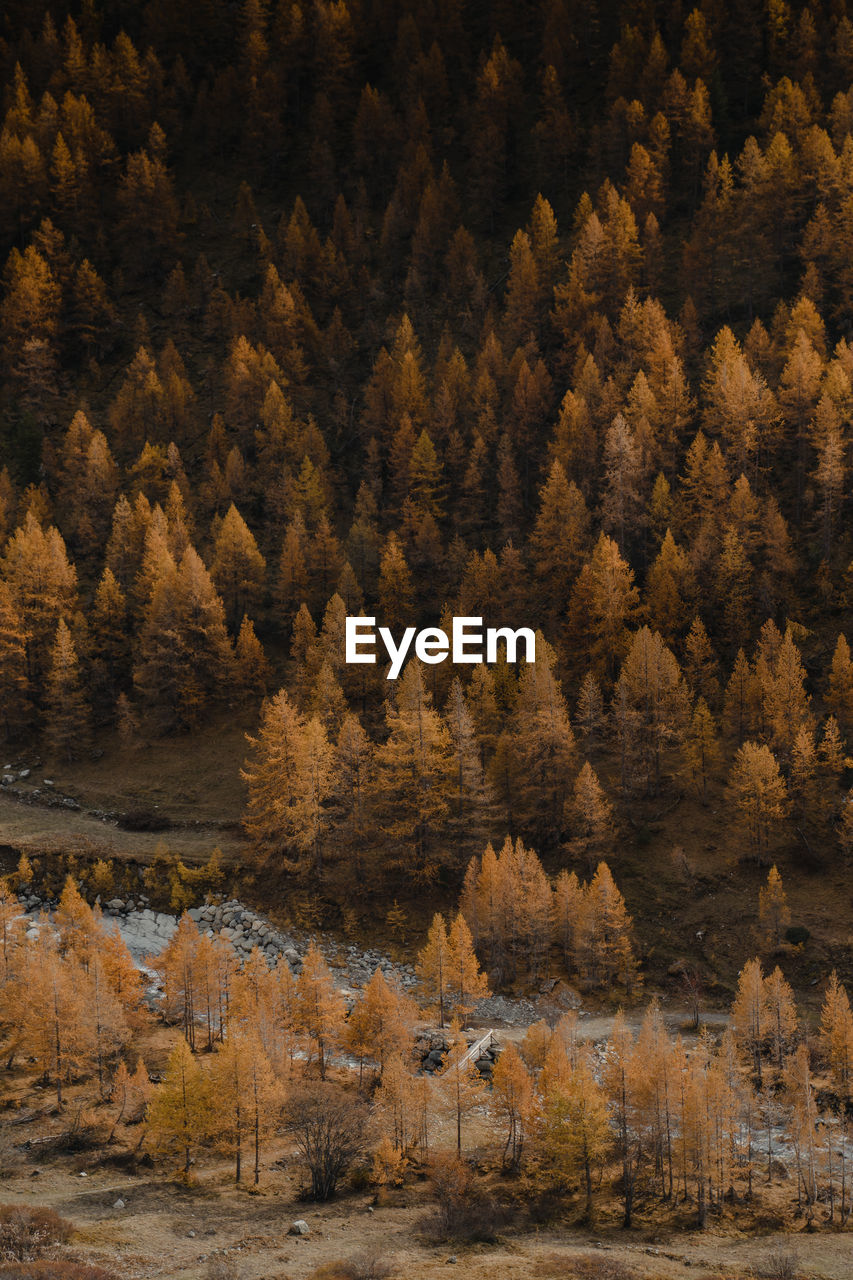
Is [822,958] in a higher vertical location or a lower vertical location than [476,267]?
lower

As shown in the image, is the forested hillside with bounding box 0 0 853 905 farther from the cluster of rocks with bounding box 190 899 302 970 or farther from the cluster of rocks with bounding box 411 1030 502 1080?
the cluster of rocks with bounding box 411 1030 502 1080

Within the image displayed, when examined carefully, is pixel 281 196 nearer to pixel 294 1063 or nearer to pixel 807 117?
pixel 807 117

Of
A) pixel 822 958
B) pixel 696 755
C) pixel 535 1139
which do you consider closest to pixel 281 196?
pixel 696 755

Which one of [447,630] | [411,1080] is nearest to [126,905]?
[411,1080]

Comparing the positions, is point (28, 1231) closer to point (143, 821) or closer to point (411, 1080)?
point (411, 1080)

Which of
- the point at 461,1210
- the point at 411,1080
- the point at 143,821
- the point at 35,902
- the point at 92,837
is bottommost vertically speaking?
the point at 461,1210

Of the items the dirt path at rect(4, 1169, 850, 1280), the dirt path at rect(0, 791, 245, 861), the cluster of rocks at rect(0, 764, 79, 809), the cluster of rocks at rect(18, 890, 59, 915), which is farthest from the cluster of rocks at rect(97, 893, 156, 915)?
the dirt path at rect(4, 1169, 850, 1280)
